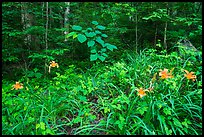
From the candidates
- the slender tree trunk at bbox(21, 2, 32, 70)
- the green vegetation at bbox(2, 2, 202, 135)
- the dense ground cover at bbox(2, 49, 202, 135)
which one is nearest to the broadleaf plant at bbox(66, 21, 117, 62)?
the green vegetation at bbox(2, 2, 202, 135)

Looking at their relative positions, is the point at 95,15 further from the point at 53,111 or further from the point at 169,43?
the point at 53,111

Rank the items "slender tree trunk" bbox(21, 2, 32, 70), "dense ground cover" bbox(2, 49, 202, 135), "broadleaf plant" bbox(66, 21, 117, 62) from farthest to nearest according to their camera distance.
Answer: "slender tree trunk" bbox(21, 2, 32, 70) → "dense ground cover" bbox(2, 49, 202, 135) → "broadleaf plant" bbox(66, 21, 117, 62)

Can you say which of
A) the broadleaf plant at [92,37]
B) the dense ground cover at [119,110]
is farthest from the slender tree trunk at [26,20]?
the broadleaf plant at [92,37]

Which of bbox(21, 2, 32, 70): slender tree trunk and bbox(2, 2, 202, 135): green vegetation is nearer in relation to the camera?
bbox(2, 2, 202, 135): green vegetation

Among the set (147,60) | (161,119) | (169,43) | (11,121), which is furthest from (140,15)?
(11,121)

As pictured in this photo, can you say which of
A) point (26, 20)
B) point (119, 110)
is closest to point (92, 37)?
point (119, 110)

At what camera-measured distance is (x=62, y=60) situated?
15.4ft

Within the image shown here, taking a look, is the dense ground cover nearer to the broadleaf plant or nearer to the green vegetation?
the green vegetation

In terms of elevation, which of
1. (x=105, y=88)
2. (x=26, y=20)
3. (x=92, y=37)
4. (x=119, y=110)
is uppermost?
(x=26, y=20)

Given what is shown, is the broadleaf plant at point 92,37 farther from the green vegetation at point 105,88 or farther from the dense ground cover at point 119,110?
the dense ground cover at point 119,110

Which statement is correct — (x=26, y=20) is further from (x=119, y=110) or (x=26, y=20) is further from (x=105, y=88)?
(x=119, y=110)

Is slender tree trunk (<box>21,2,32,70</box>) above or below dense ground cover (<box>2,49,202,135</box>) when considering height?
above

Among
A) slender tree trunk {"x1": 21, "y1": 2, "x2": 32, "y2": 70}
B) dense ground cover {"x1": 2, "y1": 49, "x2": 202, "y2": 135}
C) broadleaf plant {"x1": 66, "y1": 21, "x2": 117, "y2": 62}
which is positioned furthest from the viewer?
slender tree trunk {"x1": 21, "y1": 2, "x2": 32, "y2": 70}

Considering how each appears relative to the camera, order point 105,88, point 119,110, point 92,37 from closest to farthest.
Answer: point 92,37 → point 119,110 → point 105,88
